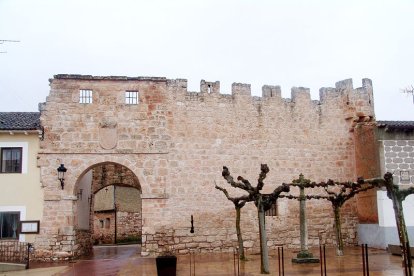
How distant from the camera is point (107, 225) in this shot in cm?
3647

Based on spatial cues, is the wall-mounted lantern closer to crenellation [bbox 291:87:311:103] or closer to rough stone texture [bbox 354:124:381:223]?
crenellation [bbox 291:87:311:103]

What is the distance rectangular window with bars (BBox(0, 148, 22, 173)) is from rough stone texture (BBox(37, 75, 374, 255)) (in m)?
0.93

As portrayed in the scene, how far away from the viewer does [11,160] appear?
18.7m

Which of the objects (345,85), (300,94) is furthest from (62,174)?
(345,85)

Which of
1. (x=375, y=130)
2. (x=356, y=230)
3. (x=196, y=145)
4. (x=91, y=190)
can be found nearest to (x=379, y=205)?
(x=356, y=230)

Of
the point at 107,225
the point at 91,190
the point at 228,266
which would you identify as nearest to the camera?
the point at 228,266

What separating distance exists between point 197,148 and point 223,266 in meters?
6.43

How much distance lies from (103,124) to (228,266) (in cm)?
802

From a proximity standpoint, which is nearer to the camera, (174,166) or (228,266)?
(228,266)

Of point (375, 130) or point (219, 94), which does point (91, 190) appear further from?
point (375, 130)

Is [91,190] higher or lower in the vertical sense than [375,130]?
lower

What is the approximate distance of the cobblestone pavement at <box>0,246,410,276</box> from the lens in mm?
12953

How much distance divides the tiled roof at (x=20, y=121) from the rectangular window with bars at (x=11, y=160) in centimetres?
90

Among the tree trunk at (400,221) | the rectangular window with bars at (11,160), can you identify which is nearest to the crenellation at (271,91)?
the rectangular window with bars at (11,160)
